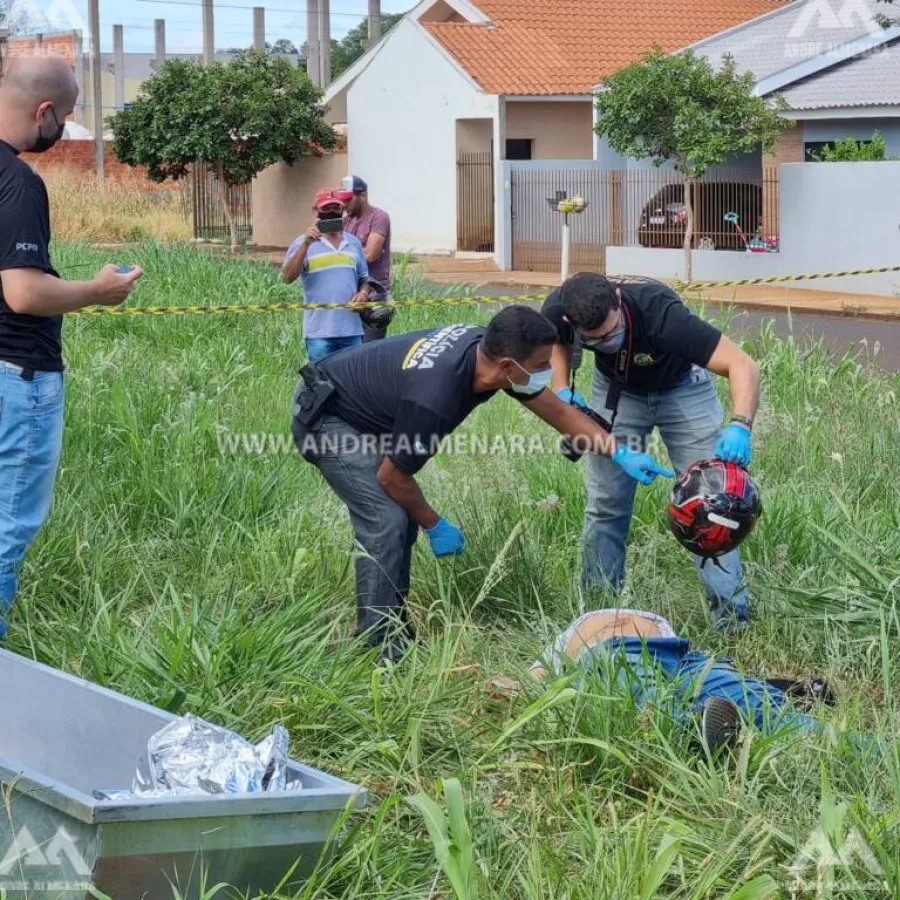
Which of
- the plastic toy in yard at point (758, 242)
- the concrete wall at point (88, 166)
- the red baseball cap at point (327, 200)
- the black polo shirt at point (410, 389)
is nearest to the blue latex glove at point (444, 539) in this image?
the black polo shirt at point (410, 389)

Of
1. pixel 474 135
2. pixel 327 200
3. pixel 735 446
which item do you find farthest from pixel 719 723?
pixel 474 135

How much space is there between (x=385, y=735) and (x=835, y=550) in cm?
204

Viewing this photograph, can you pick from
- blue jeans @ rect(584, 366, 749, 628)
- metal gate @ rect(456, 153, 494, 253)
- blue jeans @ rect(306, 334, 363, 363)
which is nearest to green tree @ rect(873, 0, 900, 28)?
metal gate @ rect(456, 153, 494, 253)

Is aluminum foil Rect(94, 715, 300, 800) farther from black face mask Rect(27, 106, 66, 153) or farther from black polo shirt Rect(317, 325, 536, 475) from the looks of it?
black face mask Rect(27, 106, 66, 153)

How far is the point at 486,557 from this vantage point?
19.7ft

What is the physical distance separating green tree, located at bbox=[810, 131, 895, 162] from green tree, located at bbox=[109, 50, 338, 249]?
41.2ft

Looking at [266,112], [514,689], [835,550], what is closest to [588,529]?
[835,550]

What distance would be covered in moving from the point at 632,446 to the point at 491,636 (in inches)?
44.6

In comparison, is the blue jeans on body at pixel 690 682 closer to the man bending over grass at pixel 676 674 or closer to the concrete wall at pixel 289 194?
the man bending over grass at pixel 676 674

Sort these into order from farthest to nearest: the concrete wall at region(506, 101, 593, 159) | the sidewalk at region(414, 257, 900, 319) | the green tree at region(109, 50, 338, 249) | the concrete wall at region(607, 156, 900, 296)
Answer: the green tree at region(109, 50, 338, 249) → the concrete wall at region(506, 101, 593, 159) → the concrete wall at region(607, 156, 900, 296) → the sidewalk at region(414, 257, 900, 319)

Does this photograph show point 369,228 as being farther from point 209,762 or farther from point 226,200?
point 226,200

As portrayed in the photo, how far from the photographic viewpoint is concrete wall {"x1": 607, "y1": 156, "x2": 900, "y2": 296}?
2111cm

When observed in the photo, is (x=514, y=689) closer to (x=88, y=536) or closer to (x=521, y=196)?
(x=88, y=536)

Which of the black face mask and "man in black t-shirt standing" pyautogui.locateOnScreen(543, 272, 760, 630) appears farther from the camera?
"man in black t-shirt standing" pyautogui.locateOnScreen(543, 272, 760, 630)
